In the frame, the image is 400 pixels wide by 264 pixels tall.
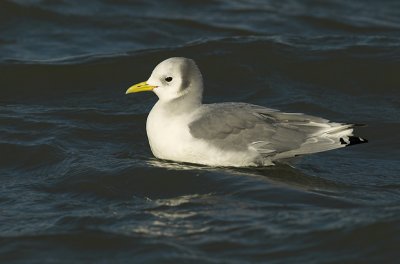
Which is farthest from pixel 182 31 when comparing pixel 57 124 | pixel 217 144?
pixel 217 144

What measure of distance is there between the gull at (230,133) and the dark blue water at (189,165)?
0.16m

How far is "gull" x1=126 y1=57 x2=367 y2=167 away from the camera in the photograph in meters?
8.77

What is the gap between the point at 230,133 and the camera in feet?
28.9

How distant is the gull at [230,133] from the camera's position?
28.8ft

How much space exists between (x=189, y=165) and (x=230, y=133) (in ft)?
1.62

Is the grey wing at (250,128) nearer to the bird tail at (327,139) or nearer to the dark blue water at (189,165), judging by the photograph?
the bird tail at (327,139)

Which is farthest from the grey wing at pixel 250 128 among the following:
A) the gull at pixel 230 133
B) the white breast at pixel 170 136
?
the white breast at pixel 170 136

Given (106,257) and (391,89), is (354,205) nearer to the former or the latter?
(106,257)

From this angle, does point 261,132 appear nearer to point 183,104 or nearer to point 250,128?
point 250,128

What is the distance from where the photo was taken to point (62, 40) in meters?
14.2

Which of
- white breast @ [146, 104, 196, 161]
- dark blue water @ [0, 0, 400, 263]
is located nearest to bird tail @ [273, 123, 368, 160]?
dark blue water @ [0, 0, 400, 263]

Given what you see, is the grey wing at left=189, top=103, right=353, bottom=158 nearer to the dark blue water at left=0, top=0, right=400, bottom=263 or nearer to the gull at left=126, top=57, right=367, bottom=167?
the gull at left=126, top=57, right=367, bottom=167

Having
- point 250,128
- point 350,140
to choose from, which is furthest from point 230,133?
point 350,140

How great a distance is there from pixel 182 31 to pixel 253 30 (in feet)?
3.71
